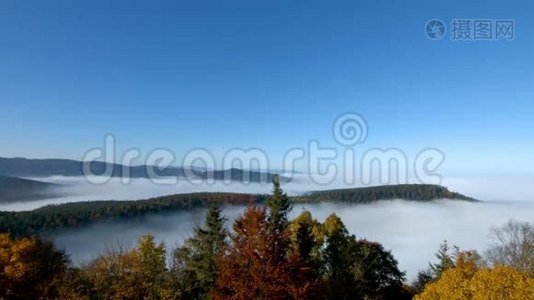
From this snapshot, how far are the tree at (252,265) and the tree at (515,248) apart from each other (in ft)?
129

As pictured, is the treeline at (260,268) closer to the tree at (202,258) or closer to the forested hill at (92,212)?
the tree at (202,258)

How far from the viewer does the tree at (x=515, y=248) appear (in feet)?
178

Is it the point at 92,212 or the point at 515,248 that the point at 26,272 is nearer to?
the point at 515,248

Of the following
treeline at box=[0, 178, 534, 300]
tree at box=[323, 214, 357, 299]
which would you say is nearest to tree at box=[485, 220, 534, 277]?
treeline at box=[0, 178, 534, 300]

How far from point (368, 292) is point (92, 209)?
161 meters

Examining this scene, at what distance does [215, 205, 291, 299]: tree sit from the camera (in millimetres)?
28125

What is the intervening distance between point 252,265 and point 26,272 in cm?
2260

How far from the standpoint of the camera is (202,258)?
41.7 meters

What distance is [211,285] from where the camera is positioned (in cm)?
3916

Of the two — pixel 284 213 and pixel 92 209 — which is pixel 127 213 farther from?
pixel 284 213

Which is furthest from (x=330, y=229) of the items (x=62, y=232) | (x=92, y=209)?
(x=92, y=209)

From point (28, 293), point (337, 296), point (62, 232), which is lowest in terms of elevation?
point (62, 232)

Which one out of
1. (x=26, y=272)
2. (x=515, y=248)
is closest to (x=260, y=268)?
(x=26, y=272)

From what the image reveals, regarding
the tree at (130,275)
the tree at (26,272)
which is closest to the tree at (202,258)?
the tree at (130,275)
